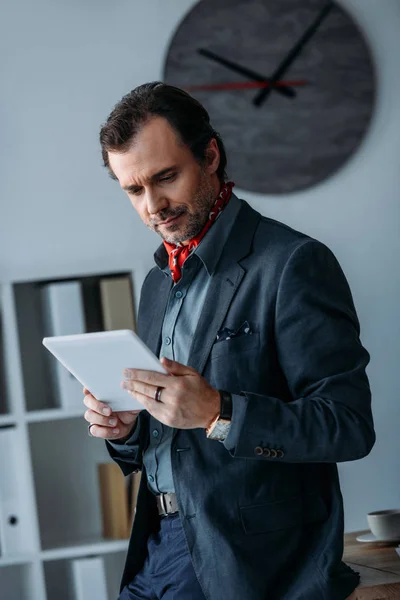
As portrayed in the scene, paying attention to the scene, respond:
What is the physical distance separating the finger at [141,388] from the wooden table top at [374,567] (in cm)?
52

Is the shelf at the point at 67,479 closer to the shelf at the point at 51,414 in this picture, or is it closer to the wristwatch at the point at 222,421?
the shelf at the point at 51,414

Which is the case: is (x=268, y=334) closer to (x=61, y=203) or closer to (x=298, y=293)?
(x=298, y=293)

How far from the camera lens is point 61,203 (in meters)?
3.13

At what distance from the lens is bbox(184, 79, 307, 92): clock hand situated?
317 centimetres

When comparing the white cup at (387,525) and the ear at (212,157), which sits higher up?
the ear at (212,157)

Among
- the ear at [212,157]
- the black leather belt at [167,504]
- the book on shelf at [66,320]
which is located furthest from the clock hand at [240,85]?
the black leather belt at [167,504]

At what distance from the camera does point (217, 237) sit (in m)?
1.66

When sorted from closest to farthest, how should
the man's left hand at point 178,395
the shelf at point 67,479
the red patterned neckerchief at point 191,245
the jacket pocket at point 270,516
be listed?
1. the man's left hand at point 178,395
2. the jacket pocket at point 270,516
3. the red patterned neckerchief at point 191,245
4. the shelf at point 67,479

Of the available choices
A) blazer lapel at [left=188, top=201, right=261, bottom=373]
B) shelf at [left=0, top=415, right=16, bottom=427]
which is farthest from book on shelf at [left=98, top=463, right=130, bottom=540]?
blazer lapel at [left=188, top=201, right=261, bottom=373]

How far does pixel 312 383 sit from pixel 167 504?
364 mm

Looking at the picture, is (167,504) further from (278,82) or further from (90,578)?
(278,82)

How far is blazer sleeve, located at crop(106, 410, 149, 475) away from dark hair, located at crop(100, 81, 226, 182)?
0.52 metres

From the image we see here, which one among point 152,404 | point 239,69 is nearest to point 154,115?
point 152,404

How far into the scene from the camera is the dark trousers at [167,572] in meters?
1.53
